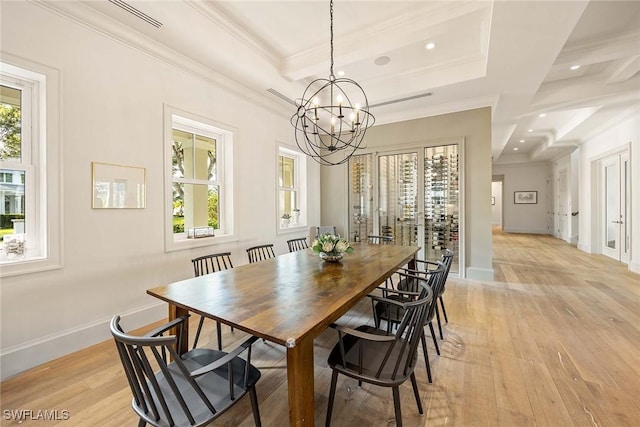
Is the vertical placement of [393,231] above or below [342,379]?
above

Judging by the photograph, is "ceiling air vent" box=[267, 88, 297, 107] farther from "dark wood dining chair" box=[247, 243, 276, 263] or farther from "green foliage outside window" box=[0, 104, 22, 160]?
"green foliage outside window" box=[0, 104, 22, 160]

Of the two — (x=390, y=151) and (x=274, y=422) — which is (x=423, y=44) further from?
(x=274, y=422)

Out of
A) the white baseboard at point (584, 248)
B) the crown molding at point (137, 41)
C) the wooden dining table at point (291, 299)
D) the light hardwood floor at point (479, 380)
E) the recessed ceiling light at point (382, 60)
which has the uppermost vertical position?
the recessed ceiling light at point (382, 60)

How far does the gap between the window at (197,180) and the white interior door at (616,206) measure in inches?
297

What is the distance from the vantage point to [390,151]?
5250 mm

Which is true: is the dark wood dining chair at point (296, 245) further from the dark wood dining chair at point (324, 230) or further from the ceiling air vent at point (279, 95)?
the ceiling air vent at point (279, 95)

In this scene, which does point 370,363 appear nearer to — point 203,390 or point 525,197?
point 203,390

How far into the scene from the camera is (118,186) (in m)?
2.59

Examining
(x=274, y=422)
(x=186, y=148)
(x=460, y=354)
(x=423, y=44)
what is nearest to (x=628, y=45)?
(x=423, y=44)

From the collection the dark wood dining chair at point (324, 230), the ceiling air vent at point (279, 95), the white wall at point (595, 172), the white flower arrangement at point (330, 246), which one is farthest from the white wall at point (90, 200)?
the white wall at point (595, 172)

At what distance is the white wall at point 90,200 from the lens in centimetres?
209

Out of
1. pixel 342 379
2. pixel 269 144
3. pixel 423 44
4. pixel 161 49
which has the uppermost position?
pixel 423 44

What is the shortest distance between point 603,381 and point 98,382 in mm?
3695

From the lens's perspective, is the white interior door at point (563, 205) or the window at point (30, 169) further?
the white interior door at point (563, 205)
